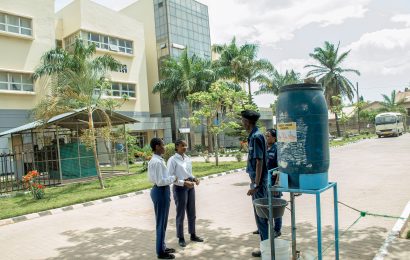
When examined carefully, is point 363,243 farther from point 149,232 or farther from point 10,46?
point 10,46

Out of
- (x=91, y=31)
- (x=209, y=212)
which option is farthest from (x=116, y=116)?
(x=91, y=31)

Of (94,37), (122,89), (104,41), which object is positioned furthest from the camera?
(122,89)

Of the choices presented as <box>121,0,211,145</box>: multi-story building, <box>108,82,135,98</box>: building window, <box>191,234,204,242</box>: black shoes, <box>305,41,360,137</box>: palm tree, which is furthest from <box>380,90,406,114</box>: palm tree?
<box>191,234,204,242</box>: black shoes

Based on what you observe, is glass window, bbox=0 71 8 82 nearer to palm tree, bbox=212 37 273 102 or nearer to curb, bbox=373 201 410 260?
palm tree, bbox=212 37 273 102

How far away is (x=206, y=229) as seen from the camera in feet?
20.6

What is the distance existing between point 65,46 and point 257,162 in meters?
29.1

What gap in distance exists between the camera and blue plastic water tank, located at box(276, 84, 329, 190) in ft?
11.6

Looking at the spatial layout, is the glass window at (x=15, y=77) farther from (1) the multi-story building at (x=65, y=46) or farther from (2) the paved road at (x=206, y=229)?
(2) the paved road at (x=206, y=229)

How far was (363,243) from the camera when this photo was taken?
197 inches

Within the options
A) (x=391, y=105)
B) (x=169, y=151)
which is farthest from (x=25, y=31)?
(x=391, y=105)

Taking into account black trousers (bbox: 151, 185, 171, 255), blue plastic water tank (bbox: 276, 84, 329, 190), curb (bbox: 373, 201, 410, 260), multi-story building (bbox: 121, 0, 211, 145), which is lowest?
curb (bbox: 373, 201, 410, 260)

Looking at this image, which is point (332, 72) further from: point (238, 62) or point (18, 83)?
point (18, 83)

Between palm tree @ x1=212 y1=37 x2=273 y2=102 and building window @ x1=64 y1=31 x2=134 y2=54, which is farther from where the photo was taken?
palm tree @ x1=212 y1=37 x2=273 y2=102

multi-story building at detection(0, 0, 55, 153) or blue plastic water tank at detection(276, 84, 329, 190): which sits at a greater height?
multi-story building at detection(0, 0, 55, 153)
